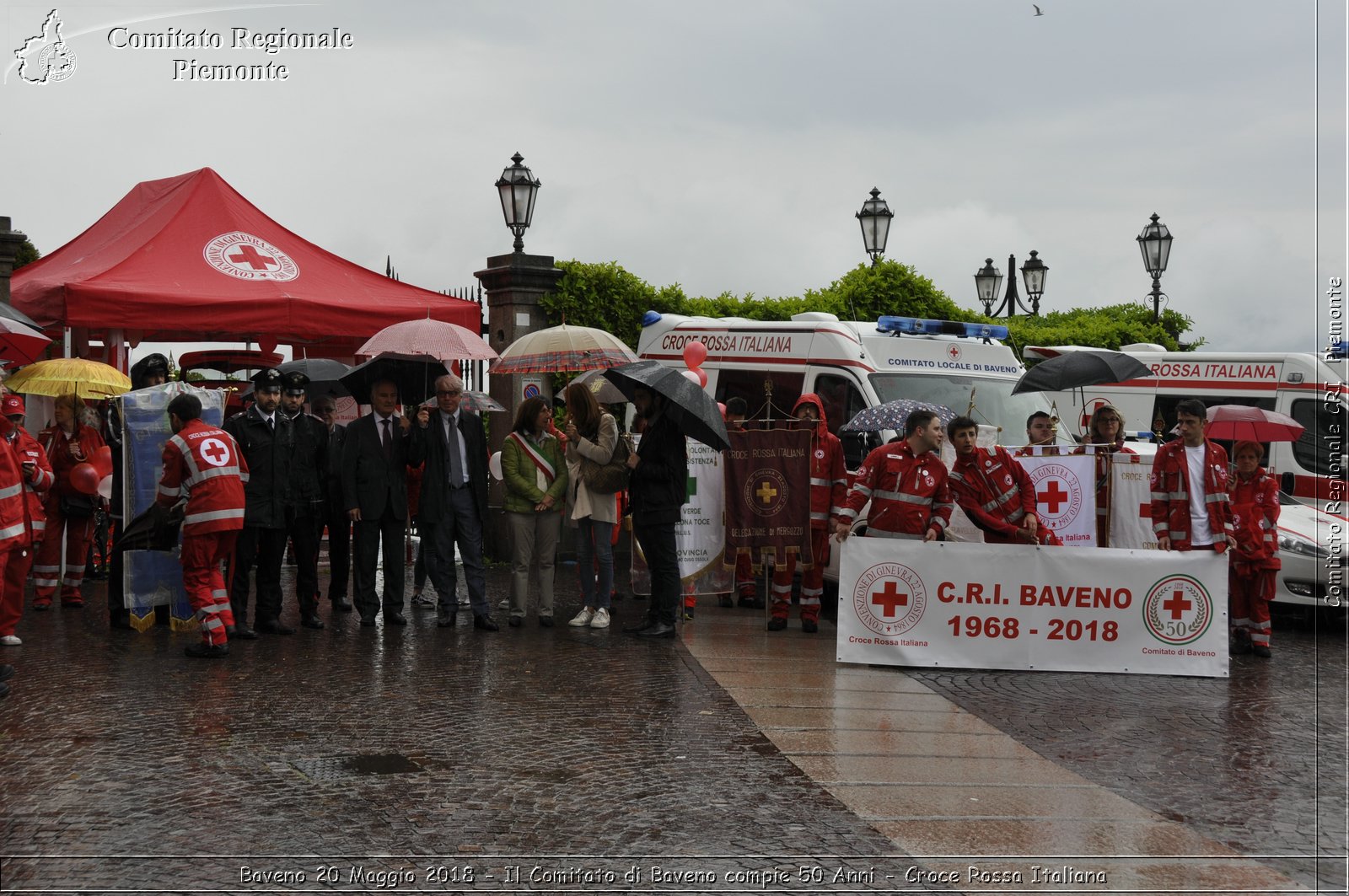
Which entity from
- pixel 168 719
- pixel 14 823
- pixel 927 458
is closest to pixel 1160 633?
pixel 927 458

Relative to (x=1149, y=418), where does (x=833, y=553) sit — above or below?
below

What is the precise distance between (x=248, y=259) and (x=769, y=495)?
276 inches

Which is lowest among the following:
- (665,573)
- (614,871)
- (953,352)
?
(614,871)

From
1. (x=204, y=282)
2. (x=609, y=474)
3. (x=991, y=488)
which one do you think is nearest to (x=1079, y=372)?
(x=991, y=488)

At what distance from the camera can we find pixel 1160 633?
9.01m

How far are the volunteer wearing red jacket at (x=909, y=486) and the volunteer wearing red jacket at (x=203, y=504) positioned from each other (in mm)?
4167

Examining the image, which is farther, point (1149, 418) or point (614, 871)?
point (1149, 418)

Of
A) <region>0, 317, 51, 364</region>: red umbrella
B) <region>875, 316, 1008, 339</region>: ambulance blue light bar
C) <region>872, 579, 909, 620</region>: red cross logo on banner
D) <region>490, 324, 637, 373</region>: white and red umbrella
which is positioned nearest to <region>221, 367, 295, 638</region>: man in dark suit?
<region>0, 317, 51, 364</region>: red umbrella

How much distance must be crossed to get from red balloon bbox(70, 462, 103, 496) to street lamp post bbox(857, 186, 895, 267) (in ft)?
37.6

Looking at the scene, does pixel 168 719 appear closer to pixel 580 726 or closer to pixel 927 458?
pixel 580 726

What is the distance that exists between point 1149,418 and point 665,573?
25.4 feet

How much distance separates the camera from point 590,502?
1041 centimetres

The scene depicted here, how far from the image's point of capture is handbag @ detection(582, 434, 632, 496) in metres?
10.3

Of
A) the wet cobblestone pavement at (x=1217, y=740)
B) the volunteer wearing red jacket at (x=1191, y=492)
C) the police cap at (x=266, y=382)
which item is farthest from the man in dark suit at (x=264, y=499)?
the volunteer wearing red jacket at (x=1191, y=492)
